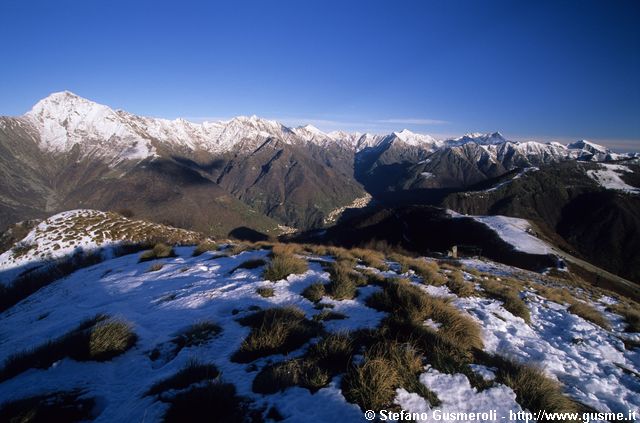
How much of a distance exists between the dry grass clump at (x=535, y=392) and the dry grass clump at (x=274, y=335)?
A: 323 centimetres

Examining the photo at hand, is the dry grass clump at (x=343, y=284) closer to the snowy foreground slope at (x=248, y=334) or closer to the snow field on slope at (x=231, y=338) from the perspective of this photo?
the snowy foreground slope at (x=248, y=334)

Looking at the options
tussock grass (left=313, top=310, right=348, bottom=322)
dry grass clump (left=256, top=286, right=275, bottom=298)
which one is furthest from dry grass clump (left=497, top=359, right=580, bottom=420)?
dry grass clump (left=256, top=286, right=275, bottom=298)

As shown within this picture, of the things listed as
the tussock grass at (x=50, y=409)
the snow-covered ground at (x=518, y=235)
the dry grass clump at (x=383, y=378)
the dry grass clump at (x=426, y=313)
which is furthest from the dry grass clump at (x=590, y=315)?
the snow-covered ground at (x=518, y=235)

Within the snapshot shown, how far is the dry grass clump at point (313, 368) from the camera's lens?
426cm

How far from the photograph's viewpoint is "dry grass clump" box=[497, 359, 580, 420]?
13.8 feet

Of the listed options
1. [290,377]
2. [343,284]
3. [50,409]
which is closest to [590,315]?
[343,284]

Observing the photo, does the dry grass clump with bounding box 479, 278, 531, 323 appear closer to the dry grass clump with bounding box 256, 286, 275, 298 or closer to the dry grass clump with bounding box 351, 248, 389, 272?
the dry grass clump with bounding box 351, 248, 389, 272

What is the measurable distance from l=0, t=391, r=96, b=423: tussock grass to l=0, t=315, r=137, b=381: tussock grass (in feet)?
3.67

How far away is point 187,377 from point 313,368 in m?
1.85

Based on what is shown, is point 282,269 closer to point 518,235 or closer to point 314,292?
point 314,292

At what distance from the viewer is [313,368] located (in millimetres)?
4535

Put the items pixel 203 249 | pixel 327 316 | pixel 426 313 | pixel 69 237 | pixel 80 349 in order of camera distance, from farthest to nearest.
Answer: pixel 69 237
pixel 203 249
pixel 327 316
pixel 426 313
pixel 80 349

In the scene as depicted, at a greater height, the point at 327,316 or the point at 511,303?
the point at 327,316

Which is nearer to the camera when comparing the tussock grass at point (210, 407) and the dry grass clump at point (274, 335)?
the tussock grass at point (210, 407)
